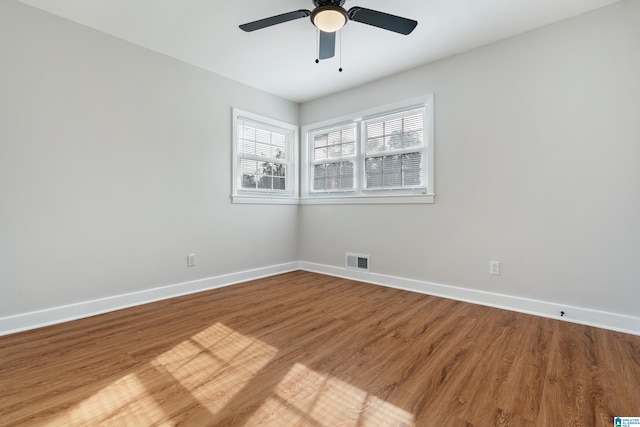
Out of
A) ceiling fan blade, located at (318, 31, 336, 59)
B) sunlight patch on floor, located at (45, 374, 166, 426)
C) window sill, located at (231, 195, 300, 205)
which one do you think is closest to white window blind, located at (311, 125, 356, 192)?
window sill, located at (231, 195, 300, 205)

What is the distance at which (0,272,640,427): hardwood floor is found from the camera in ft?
4.49

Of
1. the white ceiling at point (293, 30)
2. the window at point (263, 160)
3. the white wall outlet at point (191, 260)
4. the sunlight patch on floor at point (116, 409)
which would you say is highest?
the white ceiling at point (293, 30)

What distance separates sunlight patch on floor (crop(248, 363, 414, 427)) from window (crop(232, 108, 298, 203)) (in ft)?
8.86

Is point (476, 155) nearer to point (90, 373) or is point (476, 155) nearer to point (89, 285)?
point (90, 373)

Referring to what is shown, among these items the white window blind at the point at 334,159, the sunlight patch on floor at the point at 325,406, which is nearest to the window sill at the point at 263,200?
the white window blind at the point at 334,159

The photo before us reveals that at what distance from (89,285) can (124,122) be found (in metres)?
1.57

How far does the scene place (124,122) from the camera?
286cm

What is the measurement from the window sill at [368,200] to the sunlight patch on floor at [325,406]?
2316mm

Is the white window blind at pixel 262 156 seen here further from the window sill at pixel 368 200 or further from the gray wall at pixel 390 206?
the window sill at pixel 368 200

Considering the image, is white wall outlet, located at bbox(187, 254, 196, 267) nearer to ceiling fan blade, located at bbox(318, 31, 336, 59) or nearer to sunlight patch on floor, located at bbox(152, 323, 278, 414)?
sunlight patch on floor, located at bbox(152, 323, 278, 414)

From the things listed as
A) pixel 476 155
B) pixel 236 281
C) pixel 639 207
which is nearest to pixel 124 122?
pixel 236 281

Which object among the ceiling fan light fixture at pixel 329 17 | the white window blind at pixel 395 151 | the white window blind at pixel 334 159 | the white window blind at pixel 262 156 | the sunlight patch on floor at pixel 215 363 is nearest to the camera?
the sunlight patch on floor at pixel 215 363

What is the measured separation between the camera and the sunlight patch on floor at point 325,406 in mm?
1326

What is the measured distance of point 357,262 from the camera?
3.98m
